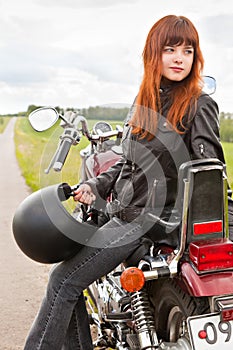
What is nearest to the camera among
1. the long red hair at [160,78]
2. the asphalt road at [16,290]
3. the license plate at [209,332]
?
the license plate at [209,332]

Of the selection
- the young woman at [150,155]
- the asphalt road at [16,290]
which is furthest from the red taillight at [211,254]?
the asphalt road at [16,290]

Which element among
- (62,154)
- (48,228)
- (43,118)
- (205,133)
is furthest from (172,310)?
(43,118)

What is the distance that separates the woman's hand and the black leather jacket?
140mm

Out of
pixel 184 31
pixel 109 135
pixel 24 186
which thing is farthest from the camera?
pixel 24 186

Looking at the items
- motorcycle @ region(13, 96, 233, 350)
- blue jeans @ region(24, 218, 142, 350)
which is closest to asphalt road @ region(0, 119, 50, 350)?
blue jeans @ region(24, 218, 142, 350)

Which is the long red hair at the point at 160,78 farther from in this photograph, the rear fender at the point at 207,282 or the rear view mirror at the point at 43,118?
the rear fender at the point at 207,282

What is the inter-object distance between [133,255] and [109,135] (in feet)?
3.89

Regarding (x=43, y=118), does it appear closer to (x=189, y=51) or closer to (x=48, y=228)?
(x=48, y=228)

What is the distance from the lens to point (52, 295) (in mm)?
2768

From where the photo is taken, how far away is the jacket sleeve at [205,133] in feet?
8.27

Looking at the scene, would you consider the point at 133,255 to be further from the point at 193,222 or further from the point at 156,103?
the point at 156,103

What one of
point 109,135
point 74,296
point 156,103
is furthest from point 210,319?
point 109,135

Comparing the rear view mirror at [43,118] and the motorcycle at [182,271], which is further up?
the rear view mirror at [43,118]

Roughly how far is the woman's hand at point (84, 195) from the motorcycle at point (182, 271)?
1.9 inches
